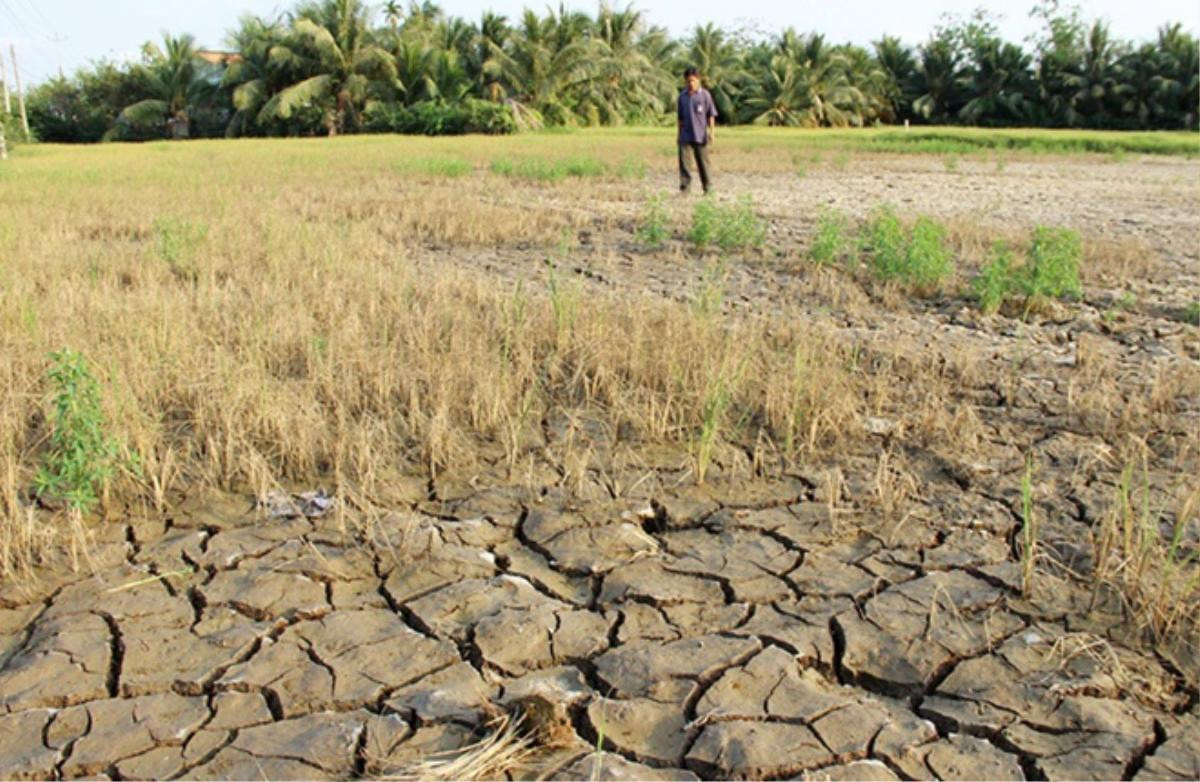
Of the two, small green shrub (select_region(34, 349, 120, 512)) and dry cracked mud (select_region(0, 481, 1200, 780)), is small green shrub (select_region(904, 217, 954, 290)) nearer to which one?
dry cracked mud (select_region(0, 481, 1200, 780))

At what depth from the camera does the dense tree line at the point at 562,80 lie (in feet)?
123

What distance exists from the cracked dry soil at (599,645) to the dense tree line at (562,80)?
31.7 metres

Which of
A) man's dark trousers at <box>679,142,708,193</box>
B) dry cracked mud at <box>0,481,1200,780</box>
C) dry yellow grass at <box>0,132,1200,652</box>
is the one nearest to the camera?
dry cracked mud at <box>0,481,1200,780</box>

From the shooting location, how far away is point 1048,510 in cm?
367

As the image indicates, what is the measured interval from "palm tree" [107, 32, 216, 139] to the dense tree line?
63 mm

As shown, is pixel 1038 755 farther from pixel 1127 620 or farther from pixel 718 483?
pixel 718 483

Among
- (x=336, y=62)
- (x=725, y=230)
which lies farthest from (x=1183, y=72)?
(x=725, y=230)


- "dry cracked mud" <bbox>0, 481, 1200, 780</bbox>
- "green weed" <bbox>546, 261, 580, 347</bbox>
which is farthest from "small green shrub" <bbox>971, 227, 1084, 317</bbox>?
"dry cracked mud" <bbox>0, 481, 1200, 780</bbox>

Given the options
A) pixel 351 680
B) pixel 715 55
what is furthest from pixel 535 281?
pixel 715 55

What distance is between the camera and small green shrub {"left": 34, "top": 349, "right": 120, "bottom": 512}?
348 cm

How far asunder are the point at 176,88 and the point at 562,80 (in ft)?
50.3

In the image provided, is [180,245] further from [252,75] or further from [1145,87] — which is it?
[1145,87]

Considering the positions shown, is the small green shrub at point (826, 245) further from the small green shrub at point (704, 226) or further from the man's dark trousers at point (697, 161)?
the man's dark trousers at point (697, 161)

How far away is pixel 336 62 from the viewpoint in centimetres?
3762
